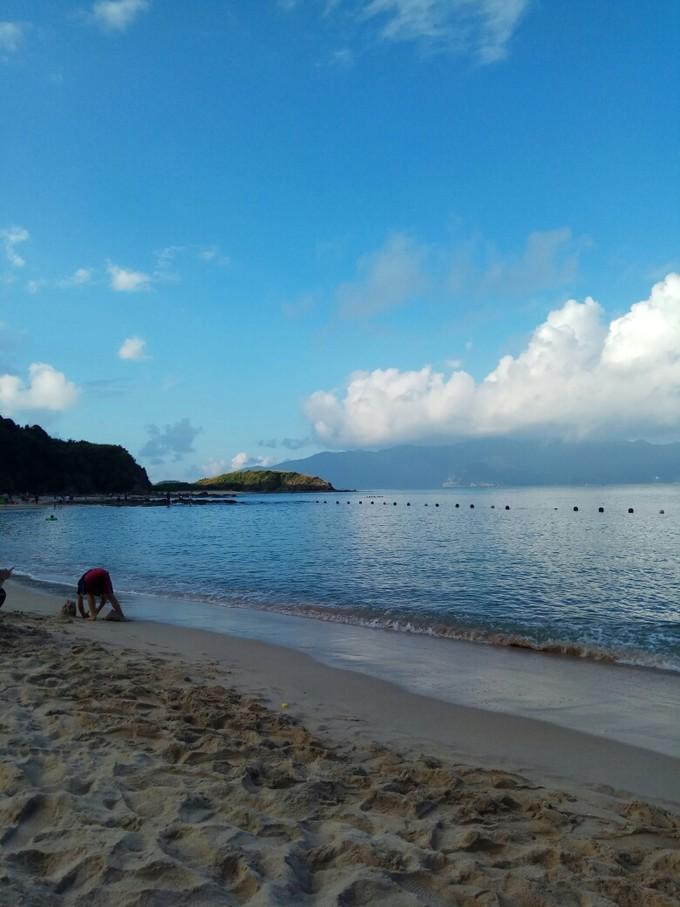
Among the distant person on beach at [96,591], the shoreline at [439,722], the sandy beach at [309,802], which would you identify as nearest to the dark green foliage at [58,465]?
the distant person on beach at [96,591]

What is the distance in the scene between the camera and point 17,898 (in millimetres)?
3139

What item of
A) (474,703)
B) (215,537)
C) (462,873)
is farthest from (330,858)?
(215,537)

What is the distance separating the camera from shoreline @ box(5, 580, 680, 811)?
6242mm

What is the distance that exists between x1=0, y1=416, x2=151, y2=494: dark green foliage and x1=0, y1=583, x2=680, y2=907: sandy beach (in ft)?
448

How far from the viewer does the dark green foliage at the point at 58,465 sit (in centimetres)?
12925

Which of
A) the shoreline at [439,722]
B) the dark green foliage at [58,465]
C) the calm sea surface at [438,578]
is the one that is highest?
the dark green foliage at [58,465]

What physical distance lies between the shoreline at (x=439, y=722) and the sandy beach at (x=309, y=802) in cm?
4

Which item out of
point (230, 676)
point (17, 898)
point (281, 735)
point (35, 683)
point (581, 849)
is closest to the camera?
point (17, 898)

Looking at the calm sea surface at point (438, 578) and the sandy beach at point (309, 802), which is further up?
the sandy beach at point (309, 802)

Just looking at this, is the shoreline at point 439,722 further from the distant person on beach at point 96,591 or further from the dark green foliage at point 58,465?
the dark green foliage at point 58,465

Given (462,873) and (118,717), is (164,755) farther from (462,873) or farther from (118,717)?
(462,873)

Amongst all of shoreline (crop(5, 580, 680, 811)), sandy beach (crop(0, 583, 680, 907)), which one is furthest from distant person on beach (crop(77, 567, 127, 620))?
sandy beach (crop(0, 583, 680, 907))

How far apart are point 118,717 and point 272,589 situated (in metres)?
14.1

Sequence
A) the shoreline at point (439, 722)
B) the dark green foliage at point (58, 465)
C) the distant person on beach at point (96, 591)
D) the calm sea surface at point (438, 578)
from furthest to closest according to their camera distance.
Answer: the dark green foliage at point (58, 465), the distant person on beach at point (96, 591), the calm sea surface at point (438, 578), the shoreline at point (439, 722)
